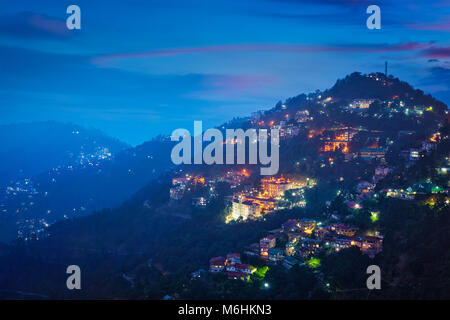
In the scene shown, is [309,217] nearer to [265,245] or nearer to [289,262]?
[265,245]

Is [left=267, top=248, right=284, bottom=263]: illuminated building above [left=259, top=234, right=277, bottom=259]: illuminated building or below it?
below

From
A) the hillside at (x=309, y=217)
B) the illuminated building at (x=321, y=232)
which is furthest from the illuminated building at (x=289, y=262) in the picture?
the illuminated building at (x=321, y=232)

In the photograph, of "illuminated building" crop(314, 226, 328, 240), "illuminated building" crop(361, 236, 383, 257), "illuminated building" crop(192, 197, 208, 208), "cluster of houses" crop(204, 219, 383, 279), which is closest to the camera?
"illuminated building" crop(361, 236, 383, 257)

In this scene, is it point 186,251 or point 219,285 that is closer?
point 219,285

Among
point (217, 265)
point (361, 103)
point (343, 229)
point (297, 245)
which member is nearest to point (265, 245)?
point (297, 245)

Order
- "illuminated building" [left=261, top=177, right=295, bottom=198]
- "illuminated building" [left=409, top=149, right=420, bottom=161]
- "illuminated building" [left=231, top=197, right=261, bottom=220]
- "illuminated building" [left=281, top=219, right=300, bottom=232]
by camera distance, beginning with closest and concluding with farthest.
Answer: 1. "illuminated building" [left=281, top=219, right=300, bottom=232]
2. "illuminated building" [left=409, top=149, right=420, bottom=161]
3. "illuminated building" [left=231, top=197, right=261, bottom=220]
4. "illuminated building" [left=261, top=177, right=295, bottom=198]

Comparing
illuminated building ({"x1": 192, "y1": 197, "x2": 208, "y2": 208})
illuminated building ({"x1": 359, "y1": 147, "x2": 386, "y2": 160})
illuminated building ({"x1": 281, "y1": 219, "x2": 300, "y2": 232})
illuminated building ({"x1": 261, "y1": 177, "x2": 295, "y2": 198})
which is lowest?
illuminated building ({"x1": 281, "y1": 219, "x2": 300, "y2": 232})

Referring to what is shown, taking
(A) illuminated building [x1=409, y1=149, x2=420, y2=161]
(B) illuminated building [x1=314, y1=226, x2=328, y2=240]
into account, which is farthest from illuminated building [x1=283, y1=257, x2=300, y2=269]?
(A) illuminated building [x1=409, y1=149, x2=420, y2=161]

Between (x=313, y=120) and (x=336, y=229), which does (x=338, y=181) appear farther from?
(x=313, y=120)

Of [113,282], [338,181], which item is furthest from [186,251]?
[338,181]

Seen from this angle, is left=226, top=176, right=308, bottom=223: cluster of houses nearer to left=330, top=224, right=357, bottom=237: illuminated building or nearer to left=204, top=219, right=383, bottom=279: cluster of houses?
left=204, top=219, right=383, bottom=279: cluster of houses
